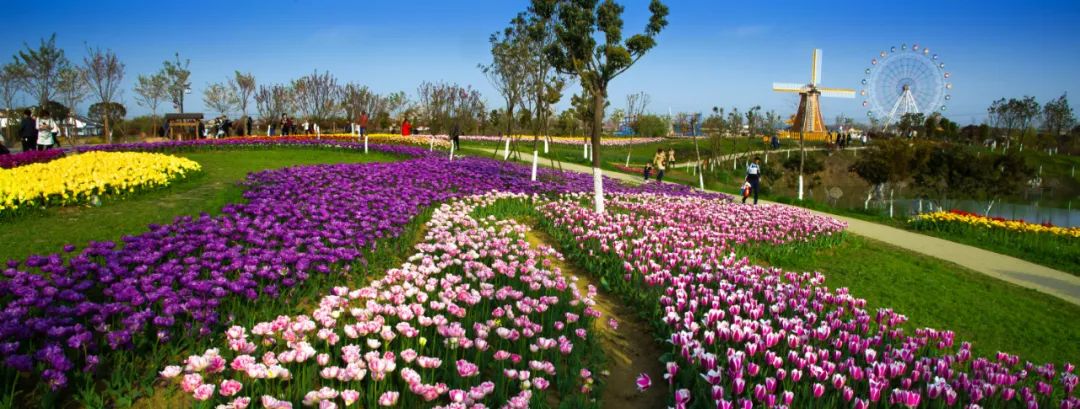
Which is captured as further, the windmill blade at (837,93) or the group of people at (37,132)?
the windmill blade at (837,93)

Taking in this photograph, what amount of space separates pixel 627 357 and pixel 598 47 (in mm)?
9135

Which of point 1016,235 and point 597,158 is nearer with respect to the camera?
point 597,158

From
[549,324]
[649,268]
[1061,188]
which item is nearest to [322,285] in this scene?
[549,324]

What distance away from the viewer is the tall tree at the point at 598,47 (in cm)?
1255

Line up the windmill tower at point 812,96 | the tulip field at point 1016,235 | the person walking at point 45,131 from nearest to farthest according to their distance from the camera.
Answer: the tulip field at point 1016,235
the person walking at point 45,131
the windmill tower at point 812,96

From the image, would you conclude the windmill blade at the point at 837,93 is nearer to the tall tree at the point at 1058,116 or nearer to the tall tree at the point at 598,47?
the tall tree at the point at 1058,116

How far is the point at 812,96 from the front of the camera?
60.1 metres

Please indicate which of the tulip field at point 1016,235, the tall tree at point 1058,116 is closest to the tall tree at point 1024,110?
the tall tree at point 1058,116

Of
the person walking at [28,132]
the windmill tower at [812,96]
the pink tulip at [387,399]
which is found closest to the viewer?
the pink tulip at [387,399]

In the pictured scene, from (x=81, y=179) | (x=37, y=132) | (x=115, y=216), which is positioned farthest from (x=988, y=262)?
(x=37, y=132)

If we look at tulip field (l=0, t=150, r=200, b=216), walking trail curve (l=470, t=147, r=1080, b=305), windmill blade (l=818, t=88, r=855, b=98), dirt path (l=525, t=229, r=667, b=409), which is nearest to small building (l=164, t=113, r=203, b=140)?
tulip field (l=0, t=150, r=200, b=216)

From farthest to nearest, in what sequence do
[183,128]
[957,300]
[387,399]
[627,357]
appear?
[183,128], [957,300], [627,357], [387,399]

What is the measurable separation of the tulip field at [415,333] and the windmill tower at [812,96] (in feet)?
139

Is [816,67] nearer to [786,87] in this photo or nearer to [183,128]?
[786,87]
